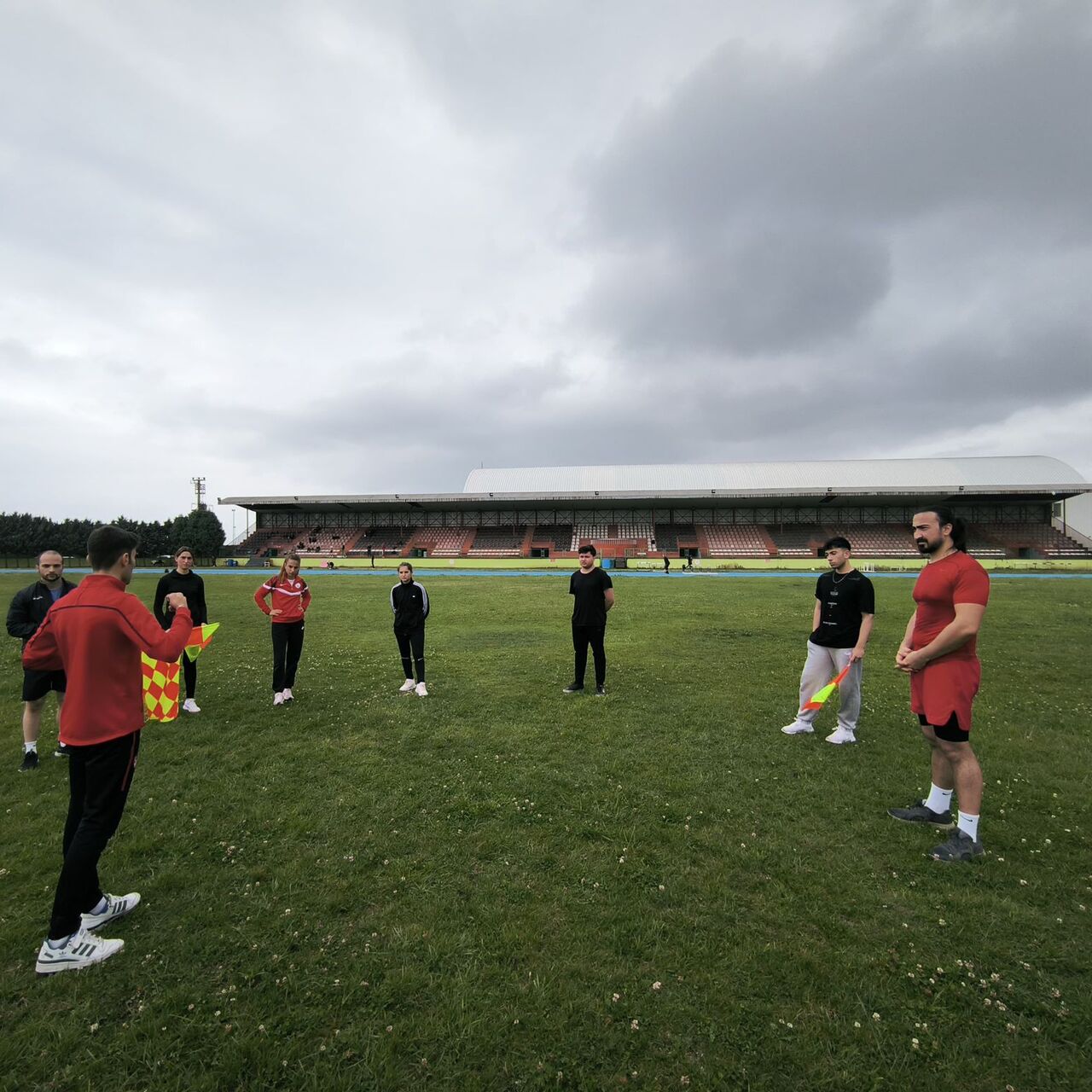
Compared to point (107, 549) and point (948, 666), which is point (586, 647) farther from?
point (107, 549)

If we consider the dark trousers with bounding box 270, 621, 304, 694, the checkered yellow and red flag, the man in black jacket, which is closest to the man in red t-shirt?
the checkered yellow and red flag

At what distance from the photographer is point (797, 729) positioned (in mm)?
6469

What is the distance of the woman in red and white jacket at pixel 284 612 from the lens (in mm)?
7508

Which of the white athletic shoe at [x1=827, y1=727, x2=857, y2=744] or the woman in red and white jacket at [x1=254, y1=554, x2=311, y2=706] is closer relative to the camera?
the white athletic shoe at [x1=827, y1=727, x2=857, y2=744]

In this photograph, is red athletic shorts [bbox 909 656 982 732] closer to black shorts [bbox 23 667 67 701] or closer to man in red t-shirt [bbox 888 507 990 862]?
man in red t-shirt [bbox 888 507 990 862]

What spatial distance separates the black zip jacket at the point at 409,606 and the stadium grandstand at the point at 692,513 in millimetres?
46448

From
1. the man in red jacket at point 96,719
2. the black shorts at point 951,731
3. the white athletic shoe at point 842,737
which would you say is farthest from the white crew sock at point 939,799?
the man in red jacket at point 96,719

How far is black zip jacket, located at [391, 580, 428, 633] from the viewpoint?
Answer: 7.93 m

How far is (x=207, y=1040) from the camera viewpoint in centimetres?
251

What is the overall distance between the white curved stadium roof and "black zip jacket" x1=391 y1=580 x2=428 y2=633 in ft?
162

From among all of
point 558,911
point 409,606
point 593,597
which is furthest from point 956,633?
point 409,606

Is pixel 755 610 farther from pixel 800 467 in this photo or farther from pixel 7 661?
pixel 800 467

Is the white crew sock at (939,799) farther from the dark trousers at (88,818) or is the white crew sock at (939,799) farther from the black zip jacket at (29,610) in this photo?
the black zip jacket at (29,610)

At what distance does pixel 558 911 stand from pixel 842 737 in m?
4.43
